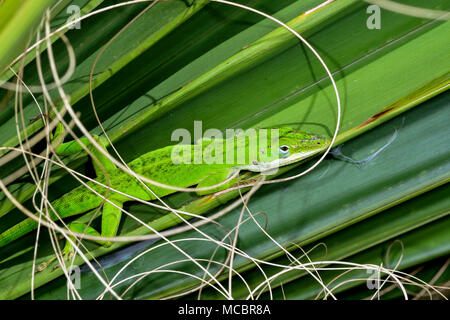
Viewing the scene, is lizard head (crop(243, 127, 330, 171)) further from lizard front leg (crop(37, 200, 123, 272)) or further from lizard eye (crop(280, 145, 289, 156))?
lizard front leg (crop(37, 200, 123, 272))

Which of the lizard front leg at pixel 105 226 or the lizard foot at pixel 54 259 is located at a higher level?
the lizard front leg at pixel 105 226

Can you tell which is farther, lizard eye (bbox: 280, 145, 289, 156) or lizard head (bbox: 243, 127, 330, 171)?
lizard eye (bbox: 280, 145, 289, 156)

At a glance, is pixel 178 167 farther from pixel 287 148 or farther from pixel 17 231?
pixel 17 231

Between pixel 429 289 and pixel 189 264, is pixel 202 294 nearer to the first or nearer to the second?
pixel 189 264

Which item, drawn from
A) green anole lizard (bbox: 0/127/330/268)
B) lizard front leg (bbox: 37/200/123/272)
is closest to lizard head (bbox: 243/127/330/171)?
green anole lizard (bbox: 0/127/330/268)

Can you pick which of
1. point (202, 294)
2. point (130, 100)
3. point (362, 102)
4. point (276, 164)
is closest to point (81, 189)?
point (130, 100)

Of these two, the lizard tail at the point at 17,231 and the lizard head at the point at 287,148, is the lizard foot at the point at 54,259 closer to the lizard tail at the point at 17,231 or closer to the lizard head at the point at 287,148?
the lizard tail at the point at 17,231

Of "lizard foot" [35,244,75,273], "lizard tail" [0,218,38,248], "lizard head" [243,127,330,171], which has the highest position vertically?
"lizard head" [243,127,330,171]

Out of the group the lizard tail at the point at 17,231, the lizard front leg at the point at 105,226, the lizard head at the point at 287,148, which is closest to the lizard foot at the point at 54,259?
the lizard front leg at the point at 105,226
